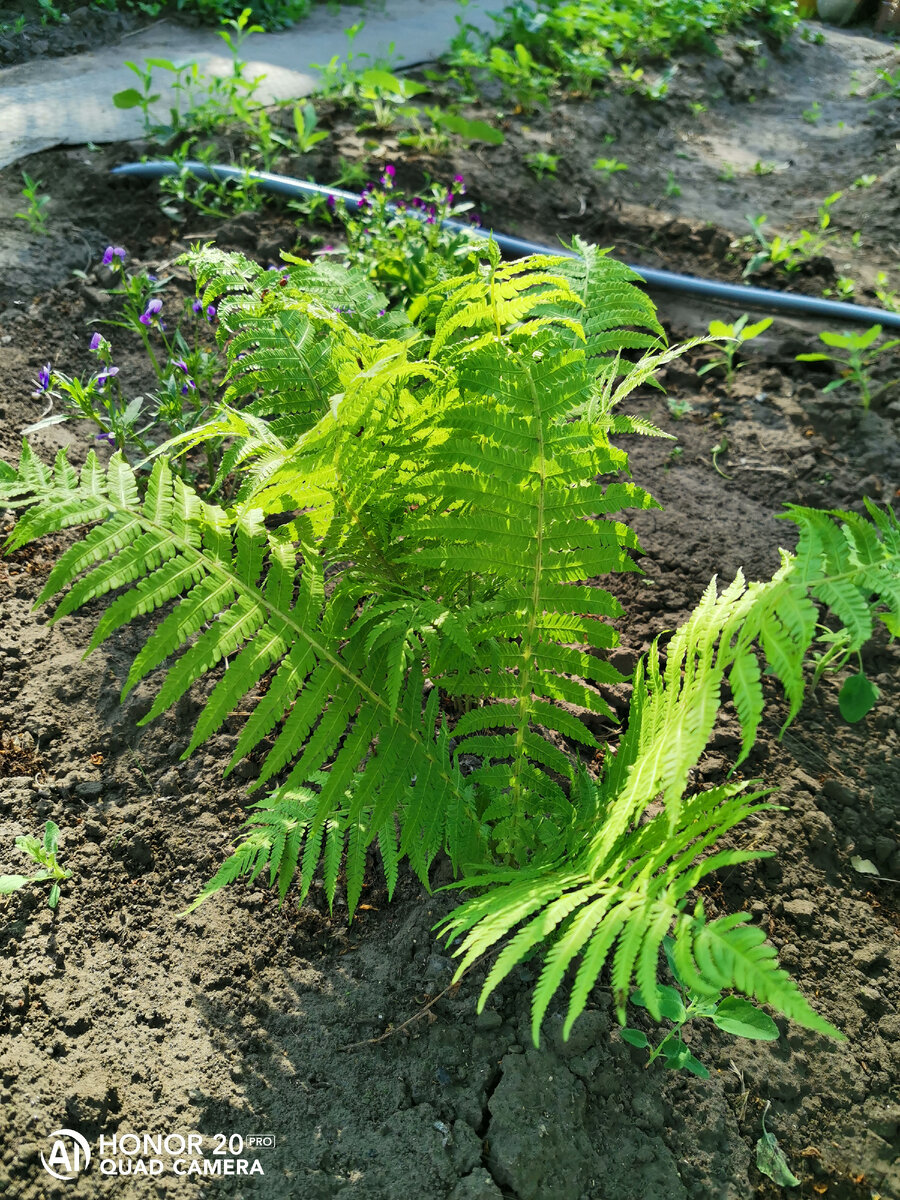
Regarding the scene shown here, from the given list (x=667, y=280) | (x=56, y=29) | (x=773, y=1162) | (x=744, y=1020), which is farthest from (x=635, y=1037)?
(x=56, y=29)

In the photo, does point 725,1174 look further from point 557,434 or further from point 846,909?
point 557,434

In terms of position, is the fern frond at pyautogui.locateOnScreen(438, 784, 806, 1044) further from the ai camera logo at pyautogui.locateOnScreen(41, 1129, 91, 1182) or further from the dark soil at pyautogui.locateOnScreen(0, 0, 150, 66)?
the dark soil at pyautogui.locateOnScreen(0, 0, 150, 66)

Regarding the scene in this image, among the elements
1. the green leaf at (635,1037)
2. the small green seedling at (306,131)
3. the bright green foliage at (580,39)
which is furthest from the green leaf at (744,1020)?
the bright green foliage at (580,39)

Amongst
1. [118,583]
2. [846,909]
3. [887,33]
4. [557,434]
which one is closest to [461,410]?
[557,434]

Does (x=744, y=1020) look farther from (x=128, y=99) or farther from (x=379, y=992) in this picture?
(x=128, y=99)

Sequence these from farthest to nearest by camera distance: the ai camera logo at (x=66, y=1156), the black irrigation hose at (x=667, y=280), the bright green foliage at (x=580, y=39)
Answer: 1. the bright green foliage at (x=580, y=39)
2. the black irrigation hose at (x=667, y=280)
3. the ai camera logo at (x=66, y=1156)

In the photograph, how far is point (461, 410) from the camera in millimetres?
1345

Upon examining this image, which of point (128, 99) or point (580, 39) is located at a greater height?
point (580, 39)

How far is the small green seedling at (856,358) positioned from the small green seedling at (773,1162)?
2.20 metres

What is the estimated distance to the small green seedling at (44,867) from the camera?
1.59 metres

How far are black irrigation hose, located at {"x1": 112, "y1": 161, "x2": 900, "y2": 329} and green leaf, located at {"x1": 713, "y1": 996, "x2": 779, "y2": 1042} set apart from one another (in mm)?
2639

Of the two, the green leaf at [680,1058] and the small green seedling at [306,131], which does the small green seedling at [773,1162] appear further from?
the small green seedling at [306,131]

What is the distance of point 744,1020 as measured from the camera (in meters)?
1.30

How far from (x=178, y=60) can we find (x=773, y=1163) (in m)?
5.26
